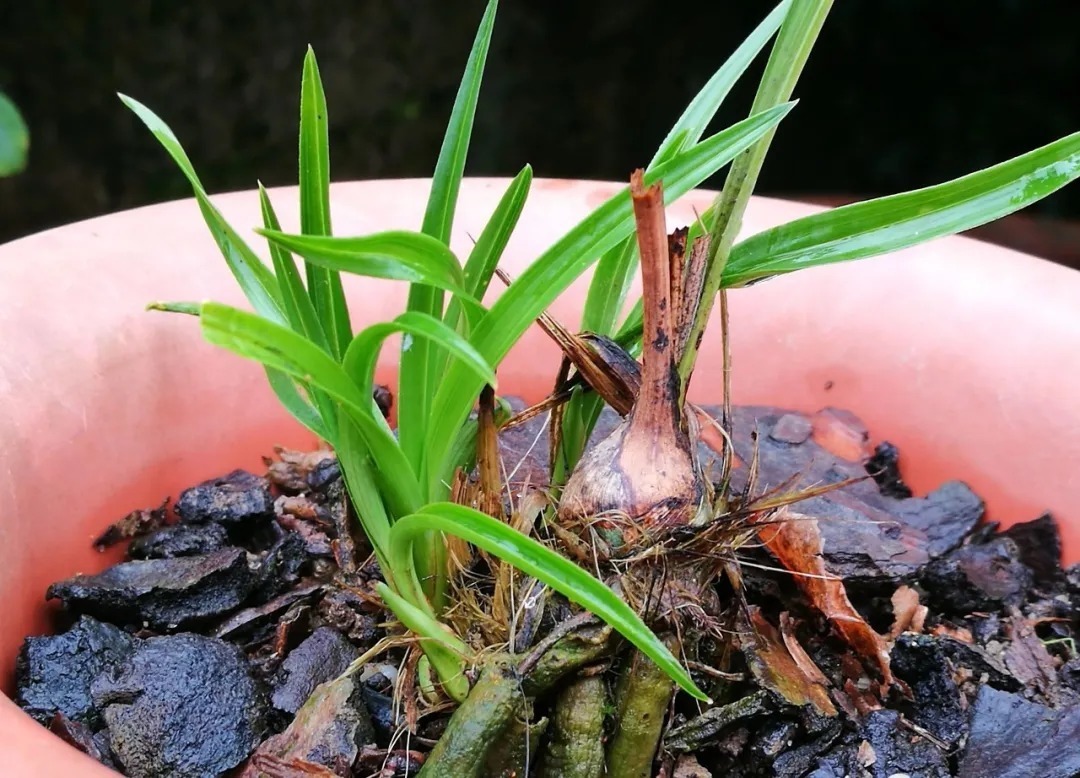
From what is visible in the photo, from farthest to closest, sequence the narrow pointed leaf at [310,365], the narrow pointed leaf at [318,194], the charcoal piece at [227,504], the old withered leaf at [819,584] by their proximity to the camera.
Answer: the charcoal piece at [227,504] → the old withered leaf at [819,584] → the narrow pointed leaf at [318,194] → the narrow pointed leaf at [310,365]

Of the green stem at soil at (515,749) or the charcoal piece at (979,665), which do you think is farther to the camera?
the charcoal piece at (979,665)

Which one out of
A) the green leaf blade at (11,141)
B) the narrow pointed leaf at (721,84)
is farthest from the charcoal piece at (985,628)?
the green leaf blade at (11,141)

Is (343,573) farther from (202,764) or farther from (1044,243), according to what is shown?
(1044,243)

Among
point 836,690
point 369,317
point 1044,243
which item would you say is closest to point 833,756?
point 836,690

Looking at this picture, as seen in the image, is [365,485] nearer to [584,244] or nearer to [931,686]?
[584,244]

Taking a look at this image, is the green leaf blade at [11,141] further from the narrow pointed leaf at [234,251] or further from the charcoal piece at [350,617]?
the charcoal piece at [350,617]

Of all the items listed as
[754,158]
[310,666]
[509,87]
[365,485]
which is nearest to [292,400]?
[365,485]

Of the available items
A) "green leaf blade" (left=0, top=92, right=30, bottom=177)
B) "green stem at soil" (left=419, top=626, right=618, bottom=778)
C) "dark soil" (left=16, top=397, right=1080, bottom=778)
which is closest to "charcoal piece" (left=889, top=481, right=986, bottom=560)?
"dark soil" (left=16, top=397, right=1080, bottom=778)
